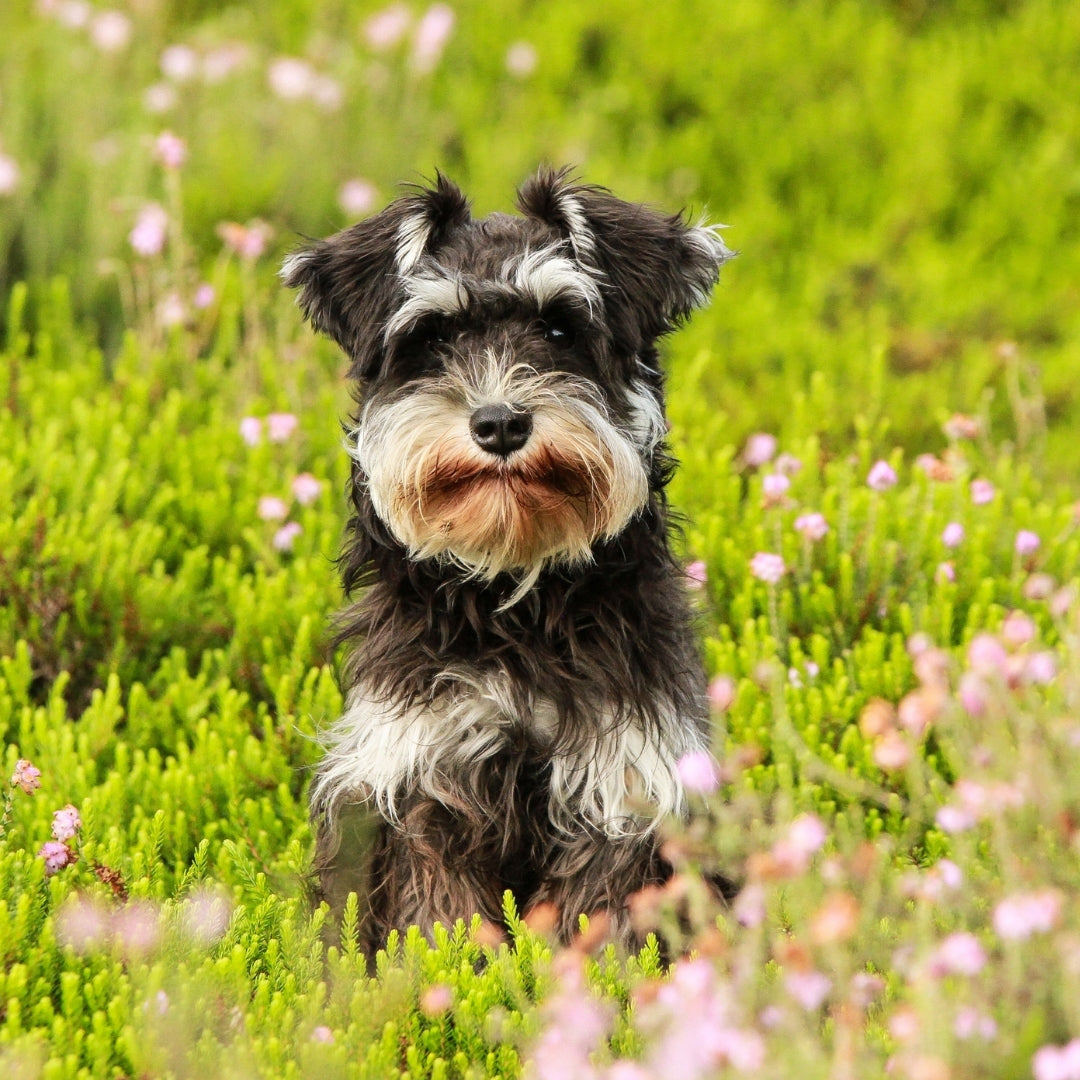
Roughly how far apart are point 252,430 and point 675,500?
1731 millimetres

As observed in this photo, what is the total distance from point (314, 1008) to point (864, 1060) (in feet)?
3.97

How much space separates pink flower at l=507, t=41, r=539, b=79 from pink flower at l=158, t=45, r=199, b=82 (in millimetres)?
2097

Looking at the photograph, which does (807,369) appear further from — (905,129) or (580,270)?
(580,270)

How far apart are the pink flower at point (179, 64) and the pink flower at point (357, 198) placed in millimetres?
1092

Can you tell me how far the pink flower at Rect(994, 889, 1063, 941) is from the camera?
2.27m

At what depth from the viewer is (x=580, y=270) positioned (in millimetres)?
3684

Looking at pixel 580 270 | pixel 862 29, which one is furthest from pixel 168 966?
pixel 862 29

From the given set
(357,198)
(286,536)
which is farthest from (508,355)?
(357,198)

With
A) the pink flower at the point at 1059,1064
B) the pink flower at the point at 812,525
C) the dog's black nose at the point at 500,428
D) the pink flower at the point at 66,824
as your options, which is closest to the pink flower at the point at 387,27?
the pink flower at the point at 812,525

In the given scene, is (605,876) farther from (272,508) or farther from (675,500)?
(675,500)

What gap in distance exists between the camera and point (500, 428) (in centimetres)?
344

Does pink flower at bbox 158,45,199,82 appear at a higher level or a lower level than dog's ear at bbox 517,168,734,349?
lower

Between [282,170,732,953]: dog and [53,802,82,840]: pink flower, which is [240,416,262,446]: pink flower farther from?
[53,802,82,840]: pink flower

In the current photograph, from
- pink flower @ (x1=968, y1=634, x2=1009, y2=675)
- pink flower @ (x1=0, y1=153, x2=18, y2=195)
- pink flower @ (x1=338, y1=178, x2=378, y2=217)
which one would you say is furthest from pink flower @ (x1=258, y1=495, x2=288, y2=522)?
pink flower @ (x1=968, y1=634, x2=1009, y2=675)
